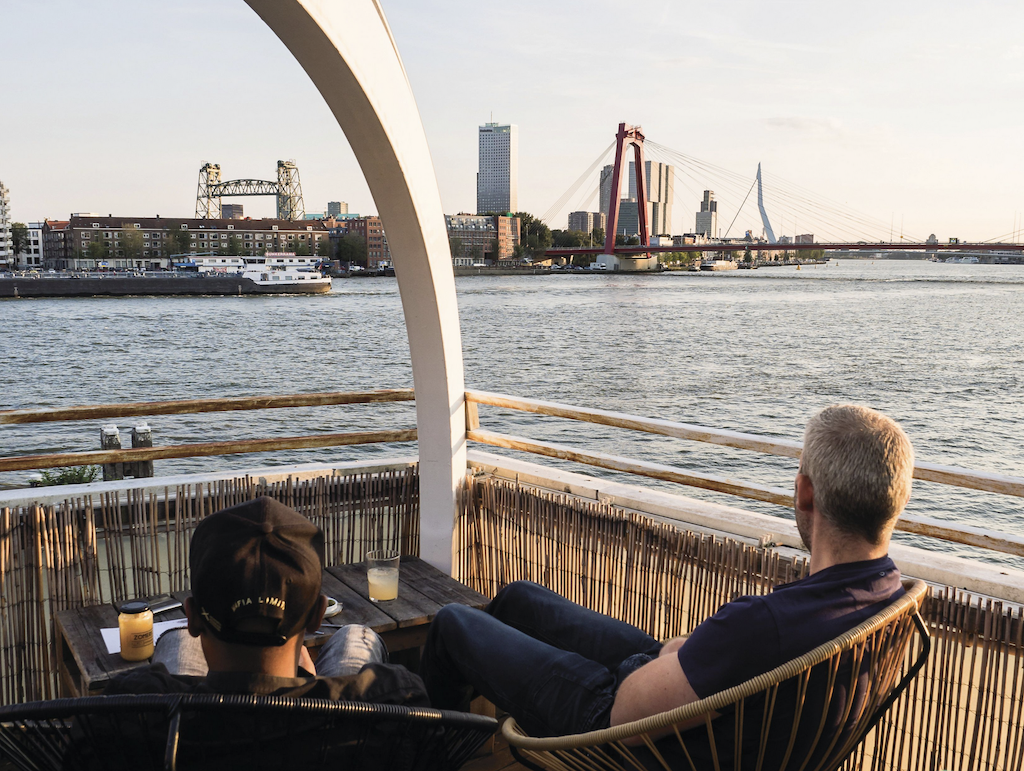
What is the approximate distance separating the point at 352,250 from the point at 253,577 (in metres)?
69.7

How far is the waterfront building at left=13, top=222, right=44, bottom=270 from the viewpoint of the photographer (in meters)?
79.5

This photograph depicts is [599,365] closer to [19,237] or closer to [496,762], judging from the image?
[496,762]

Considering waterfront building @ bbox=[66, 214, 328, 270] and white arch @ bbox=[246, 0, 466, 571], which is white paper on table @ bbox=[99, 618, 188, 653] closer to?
white arch @ bbox=[246, 0, 466, 571]

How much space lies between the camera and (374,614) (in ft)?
5.73

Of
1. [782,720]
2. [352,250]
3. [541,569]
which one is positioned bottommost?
[541,569]

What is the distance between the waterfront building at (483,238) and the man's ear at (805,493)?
201 ft

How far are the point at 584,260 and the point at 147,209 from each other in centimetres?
3858

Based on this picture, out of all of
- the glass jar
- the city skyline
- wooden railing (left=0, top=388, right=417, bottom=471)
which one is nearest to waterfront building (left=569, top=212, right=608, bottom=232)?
the city skyline

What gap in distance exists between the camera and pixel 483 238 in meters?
64.2

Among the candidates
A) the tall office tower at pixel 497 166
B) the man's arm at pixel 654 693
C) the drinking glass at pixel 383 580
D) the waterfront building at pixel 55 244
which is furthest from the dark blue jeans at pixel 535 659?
the tall office tower at pixel 497 166

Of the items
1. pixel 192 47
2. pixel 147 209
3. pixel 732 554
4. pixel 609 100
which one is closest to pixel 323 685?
pixel 732 554

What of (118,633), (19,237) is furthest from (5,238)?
(118,633)

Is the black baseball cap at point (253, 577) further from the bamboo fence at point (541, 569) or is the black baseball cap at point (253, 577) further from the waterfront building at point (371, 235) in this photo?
the waterfront building at point (371, 235)

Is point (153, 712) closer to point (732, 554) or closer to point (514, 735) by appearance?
point (514, 735)
